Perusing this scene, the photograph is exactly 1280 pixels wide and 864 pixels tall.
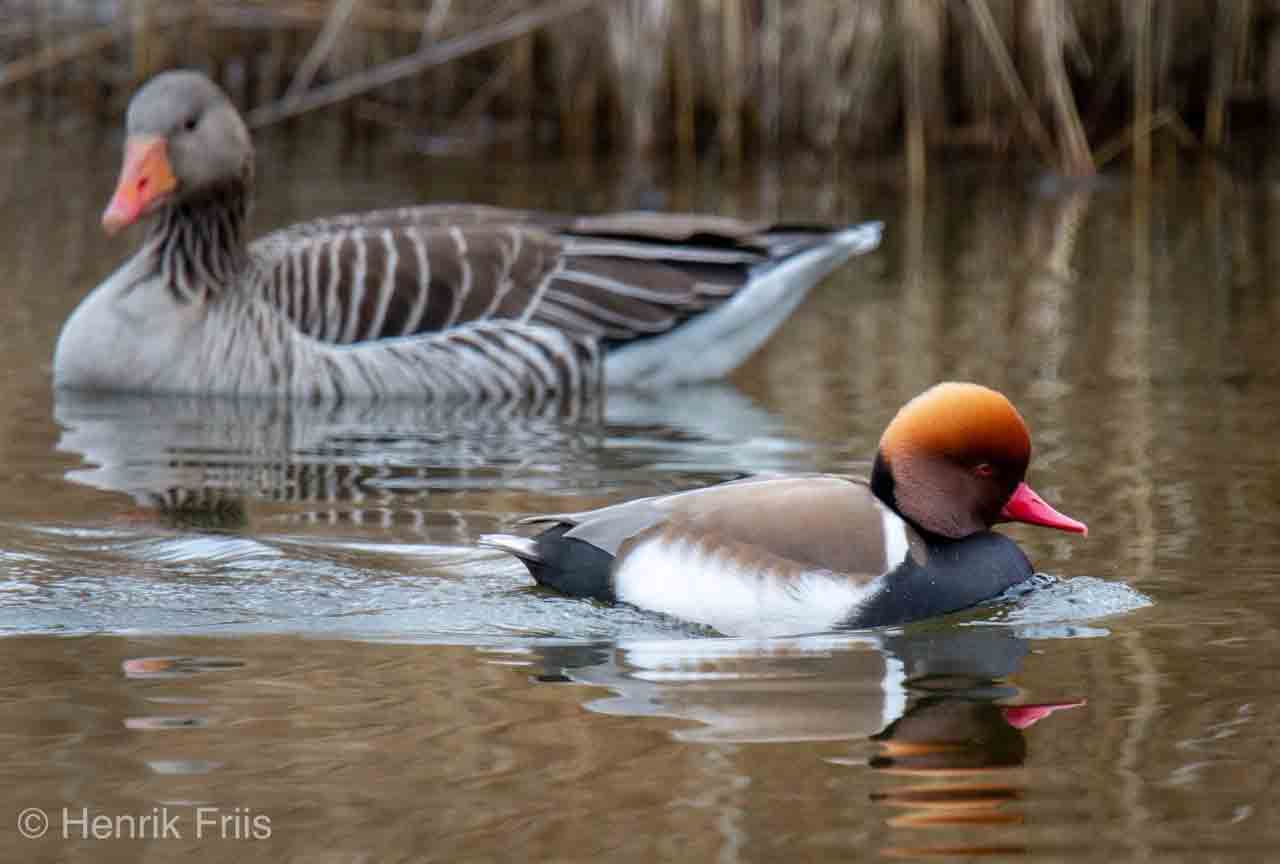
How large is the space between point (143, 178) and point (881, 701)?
19.9 feet

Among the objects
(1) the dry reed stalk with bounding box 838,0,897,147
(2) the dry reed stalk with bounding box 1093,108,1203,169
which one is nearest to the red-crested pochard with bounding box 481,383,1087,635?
(1) the dry reed stalk with bounding box 838,0,897,147

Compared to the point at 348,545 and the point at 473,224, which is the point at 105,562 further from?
the point at 473,224

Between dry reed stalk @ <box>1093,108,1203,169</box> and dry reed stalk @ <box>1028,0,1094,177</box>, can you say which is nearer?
dry reed stalk @ <box>1028,0,1094,177</box>

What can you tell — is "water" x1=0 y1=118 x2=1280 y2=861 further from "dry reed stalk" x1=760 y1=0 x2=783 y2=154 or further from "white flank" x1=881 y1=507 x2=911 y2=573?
"dry reed stalk" x1=760 y1=0 x2=783 y2=154

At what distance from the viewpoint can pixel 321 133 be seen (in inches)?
798

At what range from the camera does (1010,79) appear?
15.9m

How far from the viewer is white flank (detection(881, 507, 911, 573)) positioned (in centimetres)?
665

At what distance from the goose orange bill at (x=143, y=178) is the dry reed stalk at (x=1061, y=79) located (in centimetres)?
641

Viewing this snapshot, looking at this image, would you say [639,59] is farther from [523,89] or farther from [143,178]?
[143,178]

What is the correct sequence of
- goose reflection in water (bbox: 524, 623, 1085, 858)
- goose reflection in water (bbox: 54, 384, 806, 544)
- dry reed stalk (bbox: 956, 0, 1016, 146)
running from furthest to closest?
dry reed stalk (bbox: 956, 0, 1016, 146) < goose reflection in water (bbox: 54, 384, 806, 544) < goose reflection in water (bbox: 524, 623, 1085, 858)

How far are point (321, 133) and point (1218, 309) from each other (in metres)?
9.74

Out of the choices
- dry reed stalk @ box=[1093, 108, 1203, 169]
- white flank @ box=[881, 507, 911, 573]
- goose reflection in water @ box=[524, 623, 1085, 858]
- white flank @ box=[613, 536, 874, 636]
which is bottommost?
goose reflection in water @ box=[524, 623, 1085, 858]

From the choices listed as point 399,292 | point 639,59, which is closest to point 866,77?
point 639,59

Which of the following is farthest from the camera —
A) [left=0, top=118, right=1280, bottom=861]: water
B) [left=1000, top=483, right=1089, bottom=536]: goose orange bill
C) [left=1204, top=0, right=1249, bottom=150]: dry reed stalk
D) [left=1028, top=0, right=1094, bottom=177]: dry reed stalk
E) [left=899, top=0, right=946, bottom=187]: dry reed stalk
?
[left=1204, top=0, right=1249, bottom=150]: dry reed stalk
